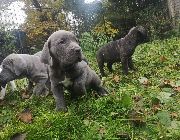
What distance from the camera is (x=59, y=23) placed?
75.1ft

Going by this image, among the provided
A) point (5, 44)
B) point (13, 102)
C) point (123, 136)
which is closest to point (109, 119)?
point (123, 136)

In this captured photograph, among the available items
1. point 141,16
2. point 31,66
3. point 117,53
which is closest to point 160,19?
point 141,16

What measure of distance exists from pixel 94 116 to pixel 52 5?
18.6 metres

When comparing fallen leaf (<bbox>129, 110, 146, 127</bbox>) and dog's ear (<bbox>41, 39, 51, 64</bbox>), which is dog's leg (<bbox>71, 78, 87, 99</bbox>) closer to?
dog's ear (<bbox>41, 39, 51, 64</bbox>)

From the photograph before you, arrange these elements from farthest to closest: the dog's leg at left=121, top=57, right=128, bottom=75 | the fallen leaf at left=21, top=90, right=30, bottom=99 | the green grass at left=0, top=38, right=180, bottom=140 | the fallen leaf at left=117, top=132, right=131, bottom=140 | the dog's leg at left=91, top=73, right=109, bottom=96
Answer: the dog's leg at left=121, top=57, right=128, bottom=75, the fallen leaf at left=21, top=90, right=30, bottom=99, the dog's leg at left=91, top=73, right=109, bottom=96, the green grass at left=0, top=38, right=180, bottom=140, the fallen leaf at left=117, top=132, right=131, bottom=140

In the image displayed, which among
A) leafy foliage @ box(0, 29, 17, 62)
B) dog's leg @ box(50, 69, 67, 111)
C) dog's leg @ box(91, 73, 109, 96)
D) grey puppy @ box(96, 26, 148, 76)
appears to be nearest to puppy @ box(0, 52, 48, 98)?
dog's leg @ box(91, 73, 109, 96)

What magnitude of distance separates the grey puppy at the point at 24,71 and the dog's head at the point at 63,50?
2167mm

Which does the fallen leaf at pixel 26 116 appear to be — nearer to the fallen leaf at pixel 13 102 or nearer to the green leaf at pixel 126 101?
the fallen leaf at pixel 13 102

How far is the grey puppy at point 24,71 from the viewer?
794cm

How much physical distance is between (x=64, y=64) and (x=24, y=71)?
2858 millimetres

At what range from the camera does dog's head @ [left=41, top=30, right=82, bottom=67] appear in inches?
207

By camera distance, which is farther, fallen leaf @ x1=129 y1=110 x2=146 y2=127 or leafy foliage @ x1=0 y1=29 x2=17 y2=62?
leafy foliage @ x1=0 y1=29 x2=17 y2=62

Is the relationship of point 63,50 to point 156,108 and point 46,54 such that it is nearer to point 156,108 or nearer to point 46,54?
Answer: point 46,54

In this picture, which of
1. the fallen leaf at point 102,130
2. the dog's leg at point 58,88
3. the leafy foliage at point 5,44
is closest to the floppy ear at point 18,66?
the dog's leg at point 58,88
